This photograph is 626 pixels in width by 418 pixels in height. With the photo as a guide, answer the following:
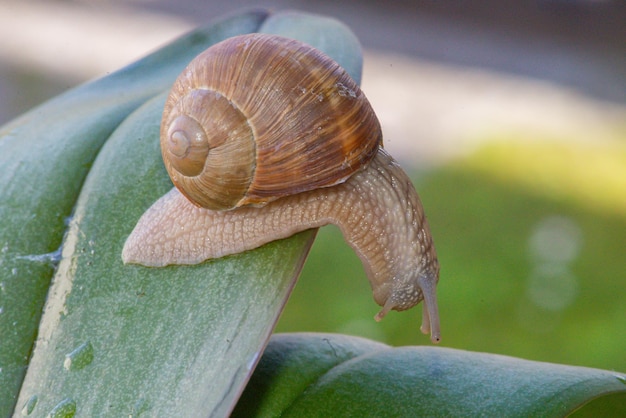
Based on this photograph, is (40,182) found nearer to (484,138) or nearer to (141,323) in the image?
(141,323)

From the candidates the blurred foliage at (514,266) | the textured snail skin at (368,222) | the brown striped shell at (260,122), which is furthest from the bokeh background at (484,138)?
the brown striped shell at (260,122)

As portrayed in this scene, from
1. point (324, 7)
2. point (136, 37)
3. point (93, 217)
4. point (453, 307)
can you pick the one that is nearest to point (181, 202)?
point (93, 217)

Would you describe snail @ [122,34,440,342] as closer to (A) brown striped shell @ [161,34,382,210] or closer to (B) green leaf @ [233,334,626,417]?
(A) brown striped shell @ [161,34,382,210]

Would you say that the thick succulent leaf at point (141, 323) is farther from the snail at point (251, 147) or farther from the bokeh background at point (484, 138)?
the bokeh background at point (484, 138)

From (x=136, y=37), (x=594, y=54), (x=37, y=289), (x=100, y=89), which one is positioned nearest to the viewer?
(x=37, y=289)

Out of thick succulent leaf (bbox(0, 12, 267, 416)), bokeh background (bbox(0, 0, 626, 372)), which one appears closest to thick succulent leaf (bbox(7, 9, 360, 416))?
thick succulent leaf (bbox(0, 12, 267, 416))

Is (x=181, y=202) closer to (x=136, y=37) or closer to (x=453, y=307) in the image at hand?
(x=453, y=307)

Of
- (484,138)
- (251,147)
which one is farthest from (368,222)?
(484,138)
